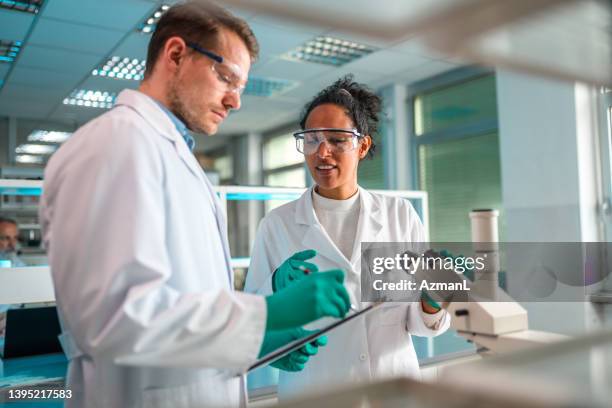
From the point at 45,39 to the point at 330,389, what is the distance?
4326 mm

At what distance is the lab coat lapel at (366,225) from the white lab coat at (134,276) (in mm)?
733

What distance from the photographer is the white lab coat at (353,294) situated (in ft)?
5.07

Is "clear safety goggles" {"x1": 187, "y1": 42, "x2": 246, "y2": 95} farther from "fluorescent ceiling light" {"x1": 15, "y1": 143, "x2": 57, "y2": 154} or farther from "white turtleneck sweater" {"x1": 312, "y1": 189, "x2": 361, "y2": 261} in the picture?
"fluorescent ceiling light" {"x1": 15, "y1": 143, "x2": 57, "y2": 154}

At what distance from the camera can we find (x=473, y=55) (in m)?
0.52

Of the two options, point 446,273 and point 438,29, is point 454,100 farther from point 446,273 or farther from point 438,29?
point 438,29

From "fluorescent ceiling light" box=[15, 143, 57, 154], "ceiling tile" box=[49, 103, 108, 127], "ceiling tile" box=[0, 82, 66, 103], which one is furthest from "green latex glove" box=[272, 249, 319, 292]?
"fluorescent ceiling light" box=[15, 143, 57, 154]

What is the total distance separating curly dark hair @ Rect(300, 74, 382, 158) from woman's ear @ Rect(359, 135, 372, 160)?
0.02m

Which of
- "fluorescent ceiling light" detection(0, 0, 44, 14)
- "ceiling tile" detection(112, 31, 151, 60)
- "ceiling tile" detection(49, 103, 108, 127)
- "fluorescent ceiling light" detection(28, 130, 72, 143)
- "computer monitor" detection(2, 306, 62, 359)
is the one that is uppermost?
"fluorescent ceiling light" detection(0, 0, 44, 14)

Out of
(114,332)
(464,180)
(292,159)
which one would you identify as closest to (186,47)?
(114,332)

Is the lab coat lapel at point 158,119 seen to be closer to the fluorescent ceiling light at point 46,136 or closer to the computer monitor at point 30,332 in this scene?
the computer monitor at point 30,332

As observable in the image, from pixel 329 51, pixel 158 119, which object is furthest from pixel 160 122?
pixel 329 51

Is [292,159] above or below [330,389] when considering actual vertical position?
above

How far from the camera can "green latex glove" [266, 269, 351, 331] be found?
3.11ft

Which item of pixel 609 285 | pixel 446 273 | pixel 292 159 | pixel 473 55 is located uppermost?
pixel 292 159
